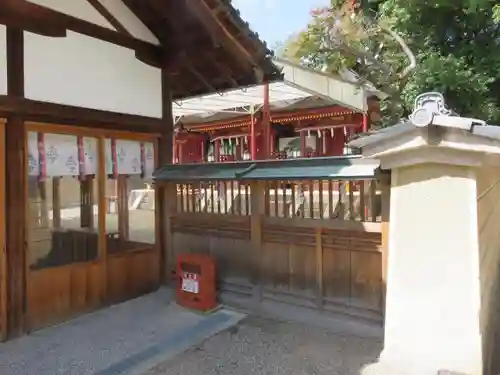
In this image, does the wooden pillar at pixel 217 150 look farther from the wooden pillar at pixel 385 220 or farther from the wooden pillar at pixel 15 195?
the wooden pillar at pixel 385 220

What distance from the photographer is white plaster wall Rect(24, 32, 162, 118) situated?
5613 mm

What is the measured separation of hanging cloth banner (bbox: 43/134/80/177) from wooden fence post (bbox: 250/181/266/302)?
92.7 inches

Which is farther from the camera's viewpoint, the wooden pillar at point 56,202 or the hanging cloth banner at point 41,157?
the wooden pillar at point 56,202

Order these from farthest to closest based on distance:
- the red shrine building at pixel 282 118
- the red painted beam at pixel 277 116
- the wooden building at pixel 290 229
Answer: the red painted beam at pixel 277 116 < the red shrine building at pixel 282 118 < the wooden building at pixel 290 229

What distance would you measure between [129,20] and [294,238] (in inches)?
158

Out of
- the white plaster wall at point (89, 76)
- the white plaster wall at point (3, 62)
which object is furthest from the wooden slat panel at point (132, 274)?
the white plaster wall at point (3, 62)

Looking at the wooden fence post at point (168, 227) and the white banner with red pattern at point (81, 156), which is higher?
the white banner with red pattern at point (81, 156)

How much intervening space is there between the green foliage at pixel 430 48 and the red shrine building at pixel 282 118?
81 centimetres

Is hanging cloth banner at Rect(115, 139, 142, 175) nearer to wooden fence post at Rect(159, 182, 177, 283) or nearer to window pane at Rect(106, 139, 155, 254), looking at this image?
window pane at Rect(106, 139, 155, 254)

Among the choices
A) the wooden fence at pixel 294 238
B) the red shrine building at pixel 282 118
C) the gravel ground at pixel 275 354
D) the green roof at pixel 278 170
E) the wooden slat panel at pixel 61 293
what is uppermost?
the red shrine building at pixel 282 118

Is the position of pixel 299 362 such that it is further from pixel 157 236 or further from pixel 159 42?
pixel 159 42

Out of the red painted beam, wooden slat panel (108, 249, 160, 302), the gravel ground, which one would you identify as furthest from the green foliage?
wooden slat panel (108, 249, 160, 302)

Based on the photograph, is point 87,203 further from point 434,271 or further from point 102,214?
point 434,271

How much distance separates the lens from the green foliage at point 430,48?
8987 millimetres
